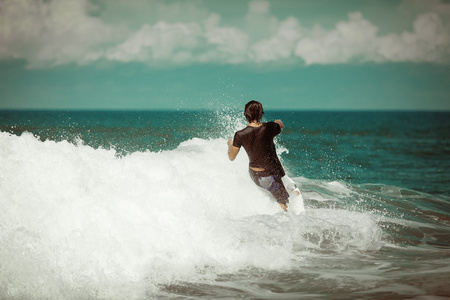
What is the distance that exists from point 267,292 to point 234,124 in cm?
646

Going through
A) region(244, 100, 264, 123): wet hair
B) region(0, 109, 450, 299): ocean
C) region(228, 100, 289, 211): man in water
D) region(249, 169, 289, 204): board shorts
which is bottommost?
region(0, 109, 450, 299): ocean

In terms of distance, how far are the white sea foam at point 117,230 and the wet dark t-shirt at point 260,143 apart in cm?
79

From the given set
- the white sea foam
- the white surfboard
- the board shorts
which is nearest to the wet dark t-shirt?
the board shorts

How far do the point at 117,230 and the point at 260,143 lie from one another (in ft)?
7.95

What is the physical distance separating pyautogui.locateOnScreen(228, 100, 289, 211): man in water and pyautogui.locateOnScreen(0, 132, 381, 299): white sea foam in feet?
1.64

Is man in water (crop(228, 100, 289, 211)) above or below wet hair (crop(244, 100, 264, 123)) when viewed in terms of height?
below

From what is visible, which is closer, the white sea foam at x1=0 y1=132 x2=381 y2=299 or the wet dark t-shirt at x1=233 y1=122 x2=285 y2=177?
the white sea foam at x1=0 y1=132 x2=381 y2=299

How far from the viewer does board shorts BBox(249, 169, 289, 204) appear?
643 cm

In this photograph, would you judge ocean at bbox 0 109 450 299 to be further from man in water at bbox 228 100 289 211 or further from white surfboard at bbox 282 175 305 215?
man in water at bbox 228 100 289 211

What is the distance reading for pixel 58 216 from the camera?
493 cm

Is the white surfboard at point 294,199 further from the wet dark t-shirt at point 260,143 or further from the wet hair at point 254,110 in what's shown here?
the wet hair at point 254,110

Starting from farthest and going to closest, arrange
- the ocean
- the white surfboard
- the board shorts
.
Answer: the white surfboard
the board shorts
the ocean

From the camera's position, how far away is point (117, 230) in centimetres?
500

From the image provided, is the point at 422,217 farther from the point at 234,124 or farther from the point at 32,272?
the point at 32,272
